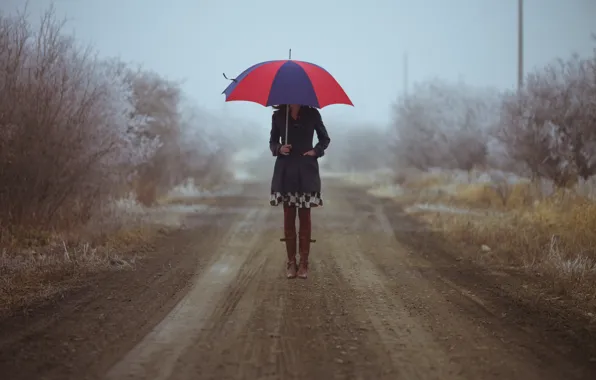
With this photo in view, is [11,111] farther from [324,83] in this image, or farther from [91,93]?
[324,83]

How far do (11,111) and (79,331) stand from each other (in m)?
5.47

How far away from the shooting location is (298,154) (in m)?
7.32

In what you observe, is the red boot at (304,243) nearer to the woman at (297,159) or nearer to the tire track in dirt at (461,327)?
the woman at (297,159)

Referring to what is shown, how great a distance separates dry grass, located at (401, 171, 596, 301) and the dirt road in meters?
0.71

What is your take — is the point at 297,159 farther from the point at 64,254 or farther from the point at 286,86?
the point at 64,254

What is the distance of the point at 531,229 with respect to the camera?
36.0 feet

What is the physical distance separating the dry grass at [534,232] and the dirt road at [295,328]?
708 mm

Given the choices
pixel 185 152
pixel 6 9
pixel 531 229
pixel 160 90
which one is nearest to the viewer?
pixel 6 9

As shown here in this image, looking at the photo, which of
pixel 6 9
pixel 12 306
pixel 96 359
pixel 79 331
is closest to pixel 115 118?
pixel 6 9

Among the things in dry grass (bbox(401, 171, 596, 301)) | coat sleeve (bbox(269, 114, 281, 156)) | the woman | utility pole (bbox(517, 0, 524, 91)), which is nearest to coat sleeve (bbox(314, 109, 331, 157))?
the woman

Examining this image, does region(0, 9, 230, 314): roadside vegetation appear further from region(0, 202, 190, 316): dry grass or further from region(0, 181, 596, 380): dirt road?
region(0, 181, 596, 380): dirt road

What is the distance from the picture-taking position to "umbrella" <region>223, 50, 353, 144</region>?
23.3 feet

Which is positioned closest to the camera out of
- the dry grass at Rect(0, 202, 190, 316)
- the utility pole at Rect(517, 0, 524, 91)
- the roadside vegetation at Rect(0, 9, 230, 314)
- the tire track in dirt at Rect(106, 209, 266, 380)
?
the tire track in dirt at Rect(106, 209, 266, 380)

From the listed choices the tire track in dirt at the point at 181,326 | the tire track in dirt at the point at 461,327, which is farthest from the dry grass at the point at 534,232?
the tire track in dirt at the point at 181,326
